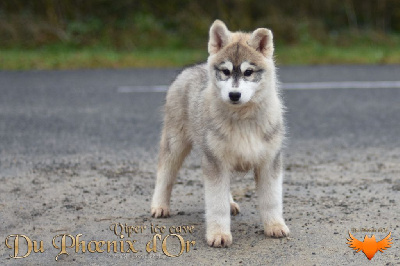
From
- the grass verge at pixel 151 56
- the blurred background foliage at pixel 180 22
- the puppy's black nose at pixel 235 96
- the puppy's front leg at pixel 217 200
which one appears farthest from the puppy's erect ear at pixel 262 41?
the blurred background foliage at pixel 180 22

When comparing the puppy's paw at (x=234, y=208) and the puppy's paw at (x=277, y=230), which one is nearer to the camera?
the puppy's paw at (x=277, y=230)

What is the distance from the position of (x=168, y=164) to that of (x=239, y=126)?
3.21 ft

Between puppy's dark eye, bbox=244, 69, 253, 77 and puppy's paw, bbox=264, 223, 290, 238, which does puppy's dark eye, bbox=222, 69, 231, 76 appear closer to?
puppy's dark eye, bbox=244, 69, 253, 77

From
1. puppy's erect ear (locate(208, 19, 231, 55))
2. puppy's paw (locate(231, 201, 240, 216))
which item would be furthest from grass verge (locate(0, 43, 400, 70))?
puppy's erect ear (locate(208, 19, 231, 55))

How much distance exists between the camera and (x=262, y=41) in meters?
4.88

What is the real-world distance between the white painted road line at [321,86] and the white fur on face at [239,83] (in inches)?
275

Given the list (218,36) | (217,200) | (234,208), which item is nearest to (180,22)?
(234,208)

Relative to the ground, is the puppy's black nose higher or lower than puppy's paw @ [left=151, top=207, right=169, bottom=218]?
higher

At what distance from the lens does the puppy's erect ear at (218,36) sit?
16.0 feet

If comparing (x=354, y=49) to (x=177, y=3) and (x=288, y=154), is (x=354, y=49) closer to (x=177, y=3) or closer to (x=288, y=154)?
(x=177, y=3)

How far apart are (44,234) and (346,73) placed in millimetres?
9532

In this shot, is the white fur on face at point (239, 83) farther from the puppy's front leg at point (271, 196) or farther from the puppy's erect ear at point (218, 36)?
the puppy's front leg at point (271, 196)

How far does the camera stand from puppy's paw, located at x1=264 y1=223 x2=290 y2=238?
191 inches

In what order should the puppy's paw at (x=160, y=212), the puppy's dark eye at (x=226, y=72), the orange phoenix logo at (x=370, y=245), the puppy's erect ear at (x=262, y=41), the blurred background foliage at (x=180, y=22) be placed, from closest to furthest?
the orange phoenix logo at (x=370, y=245) < the puppy's dark eye at (x=226, y=72) < the puppy's erect ear at (x=262, y=41) < the puppy's paw at (x=160, y=212) < the blurred background foliage at (x=180, y=22)
